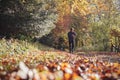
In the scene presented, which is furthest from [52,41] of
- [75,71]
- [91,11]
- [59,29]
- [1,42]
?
[75,71]

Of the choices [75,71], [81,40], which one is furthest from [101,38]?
[75,71]

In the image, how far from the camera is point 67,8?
132 feet

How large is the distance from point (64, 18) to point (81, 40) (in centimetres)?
358

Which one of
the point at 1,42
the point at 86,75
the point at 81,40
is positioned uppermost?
the point at 86,75

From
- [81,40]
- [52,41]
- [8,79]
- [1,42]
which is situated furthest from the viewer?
[81,40]

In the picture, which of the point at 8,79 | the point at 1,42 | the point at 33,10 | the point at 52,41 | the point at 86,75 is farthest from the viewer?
the point at 52,41

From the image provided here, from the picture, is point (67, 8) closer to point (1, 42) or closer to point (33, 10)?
point (33, 10)

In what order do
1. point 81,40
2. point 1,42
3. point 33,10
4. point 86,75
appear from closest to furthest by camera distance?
point 86,75, point 1,42, point 33,10, point 81,40

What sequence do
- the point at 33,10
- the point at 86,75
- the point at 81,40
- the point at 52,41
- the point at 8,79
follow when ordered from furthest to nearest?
the point at 81,40 < the point at 52,41 < the point at 33,10 < the point at 86,75 < the point at 8,79

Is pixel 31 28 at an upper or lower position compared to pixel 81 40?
upper

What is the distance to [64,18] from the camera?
1597 inches

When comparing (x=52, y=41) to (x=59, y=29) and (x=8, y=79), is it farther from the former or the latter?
(x=8, y=79)

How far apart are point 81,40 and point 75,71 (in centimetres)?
3656

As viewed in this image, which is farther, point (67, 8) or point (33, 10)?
point (67, 8)
